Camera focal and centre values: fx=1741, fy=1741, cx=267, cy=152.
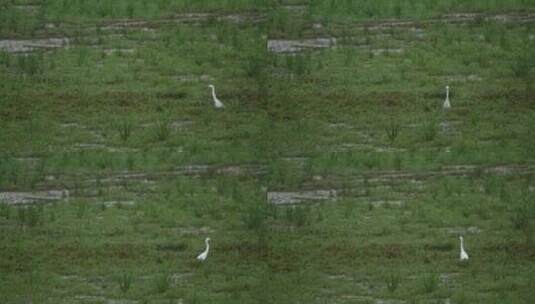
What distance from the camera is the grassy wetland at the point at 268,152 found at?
7.23 metres

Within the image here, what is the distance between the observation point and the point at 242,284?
7.24 meters

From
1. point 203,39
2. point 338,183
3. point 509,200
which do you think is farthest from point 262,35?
point 509,200

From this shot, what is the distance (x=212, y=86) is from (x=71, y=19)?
2.37 ft

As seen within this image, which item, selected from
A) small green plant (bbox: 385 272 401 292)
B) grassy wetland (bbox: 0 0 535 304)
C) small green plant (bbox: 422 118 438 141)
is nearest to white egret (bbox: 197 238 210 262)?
grassy wetland (bbox: 0 0 535 304)

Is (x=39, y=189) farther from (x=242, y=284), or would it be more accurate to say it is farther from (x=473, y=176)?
(x=473, y=176)

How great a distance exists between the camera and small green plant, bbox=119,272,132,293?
7195mm

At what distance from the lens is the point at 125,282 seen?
720 centimetres

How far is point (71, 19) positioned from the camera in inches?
303

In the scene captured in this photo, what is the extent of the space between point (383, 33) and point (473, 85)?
1.55 feet

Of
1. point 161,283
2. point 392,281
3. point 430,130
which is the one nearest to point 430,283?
point 392,281

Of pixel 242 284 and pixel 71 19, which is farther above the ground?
pixel 71 19

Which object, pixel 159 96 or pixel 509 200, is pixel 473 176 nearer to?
pixel 509 200

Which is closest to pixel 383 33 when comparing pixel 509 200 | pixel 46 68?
pixel 509 200

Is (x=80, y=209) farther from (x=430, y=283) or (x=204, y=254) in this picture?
(x=430, y=283)
